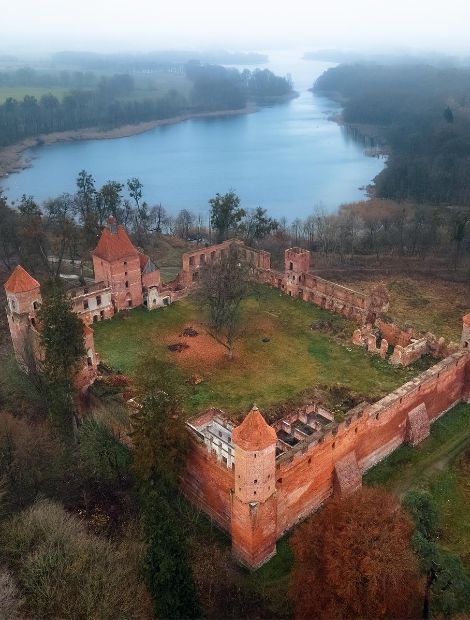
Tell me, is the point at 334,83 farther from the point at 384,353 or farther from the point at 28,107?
the point at 384,353

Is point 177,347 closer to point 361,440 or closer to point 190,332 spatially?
point 190,332

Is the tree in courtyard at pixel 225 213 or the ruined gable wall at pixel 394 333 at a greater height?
the tree in courtyard at pixel 225 213

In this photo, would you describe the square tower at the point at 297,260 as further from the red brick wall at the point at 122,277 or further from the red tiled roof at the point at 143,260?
the red brick wall at the point at 122,277

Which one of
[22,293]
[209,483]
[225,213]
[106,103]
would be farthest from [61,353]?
[106,103]

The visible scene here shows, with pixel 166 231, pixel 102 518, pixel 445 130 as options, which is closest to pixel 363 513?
pixel 102 518

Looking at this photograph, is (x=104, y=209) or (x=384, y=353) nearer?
(x=384, y=353)

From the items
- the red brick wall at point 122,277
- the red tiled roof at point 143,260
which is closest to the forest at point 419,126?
the red tiled roof at point 143,260
